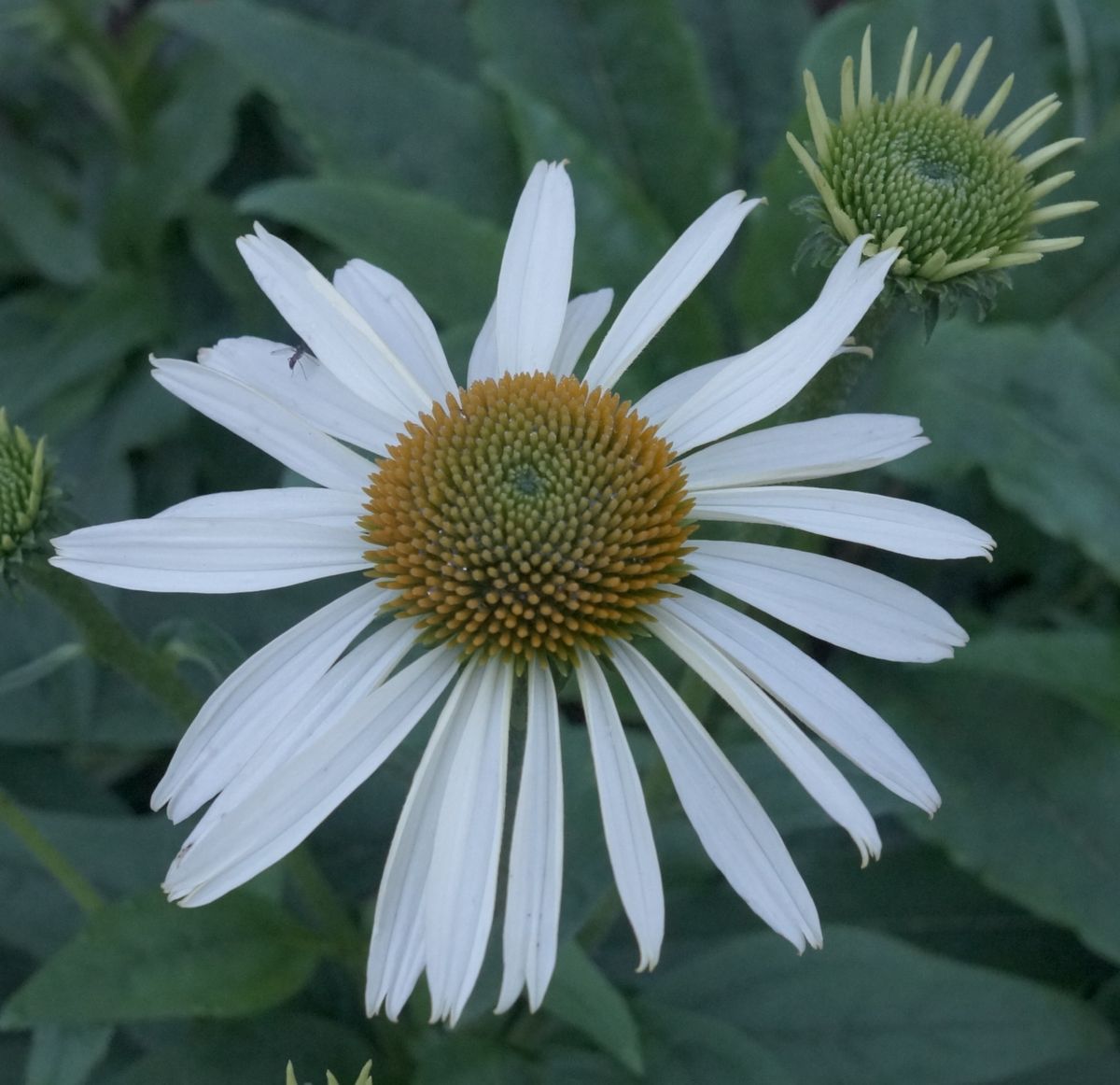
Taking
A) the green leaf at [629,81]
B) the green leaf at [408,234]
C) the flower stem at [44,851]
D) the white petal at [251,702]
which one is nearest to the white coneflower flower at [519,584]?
the white petal at [251,702]

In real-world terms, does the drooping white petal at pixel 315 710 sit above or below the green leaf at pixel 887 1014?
above

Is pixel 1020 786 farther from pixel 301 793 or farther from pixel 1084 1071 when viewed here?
pixel 301 793

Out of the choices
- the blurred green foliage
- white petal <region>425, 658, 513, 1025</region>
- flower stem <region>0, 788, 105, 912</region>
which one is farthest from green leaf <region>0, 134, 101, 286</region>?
white petal <region>425, 658, 513, 1025</region>

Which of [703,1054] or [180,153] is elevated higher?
[180,153]

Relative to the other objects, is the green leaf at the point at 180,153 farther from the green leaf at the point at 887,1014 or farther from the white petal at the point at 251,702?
the green leaf at the point at 887,1014

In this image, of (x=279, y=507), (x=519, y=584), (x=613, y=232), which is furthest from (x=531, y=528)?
(x=613, y=232)

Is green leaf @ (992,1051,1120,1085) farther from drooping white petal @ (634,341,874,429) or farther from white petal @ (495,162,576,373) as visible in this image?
white petal @ (495,162,576,373)

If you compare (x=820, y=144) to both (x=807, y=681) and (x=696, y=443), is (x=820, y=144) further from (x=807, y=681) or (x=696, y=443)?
(x=807, y=681)
